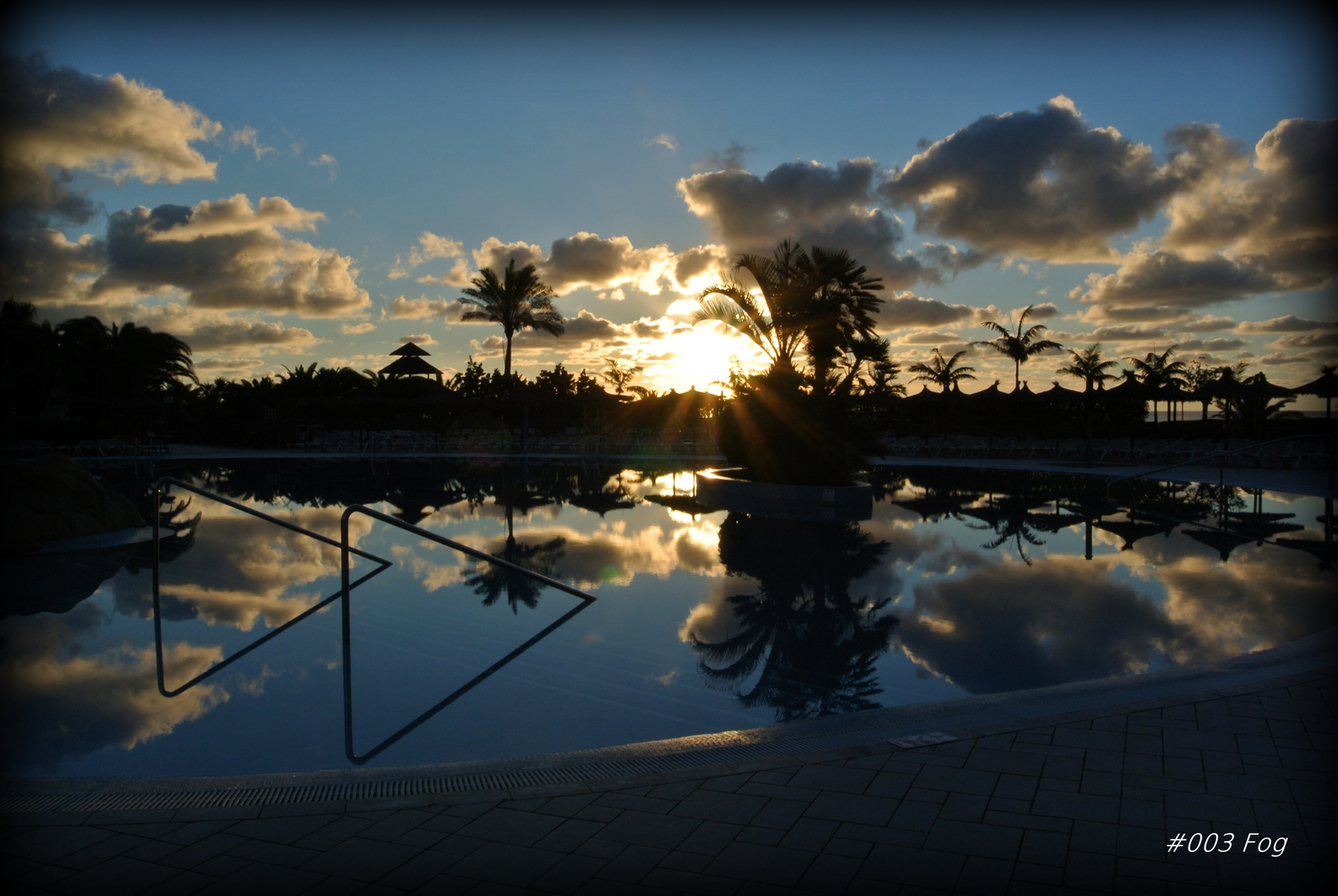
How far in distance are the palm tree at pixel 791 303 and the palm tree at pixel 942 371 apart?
81.5 feet

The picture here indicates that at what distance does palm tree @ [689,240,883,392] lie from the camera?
16.3m

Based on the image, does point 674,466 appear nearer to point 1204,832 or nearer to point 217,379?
point 1204,832

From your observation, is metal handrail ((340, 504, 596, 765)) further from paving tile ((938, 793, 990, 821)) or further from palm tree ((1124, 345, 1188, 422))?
palm tree ((1124, 345, 1188, 422))

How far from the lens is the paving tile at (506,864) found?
232 cm

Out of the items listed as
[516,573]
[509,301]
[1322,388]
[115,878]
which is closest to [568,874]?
[115,878]

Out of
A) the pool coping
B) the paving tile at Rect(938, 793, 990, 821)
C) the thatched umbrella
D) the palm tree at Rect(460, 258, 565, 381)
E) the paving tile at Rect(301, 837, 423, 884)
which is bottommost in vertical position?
the pool coping

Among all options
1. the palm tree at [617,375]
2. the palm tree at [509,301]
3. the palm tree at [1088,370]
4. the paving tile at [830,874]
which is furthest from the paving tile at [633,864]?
the palm tree at [617,375]

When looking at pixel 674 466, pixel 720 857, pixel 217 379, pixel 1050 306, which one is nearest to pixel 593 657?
pixel 720 857

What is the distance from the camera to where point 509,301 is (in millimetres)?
31062

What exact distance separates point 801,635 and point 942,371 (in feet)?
126

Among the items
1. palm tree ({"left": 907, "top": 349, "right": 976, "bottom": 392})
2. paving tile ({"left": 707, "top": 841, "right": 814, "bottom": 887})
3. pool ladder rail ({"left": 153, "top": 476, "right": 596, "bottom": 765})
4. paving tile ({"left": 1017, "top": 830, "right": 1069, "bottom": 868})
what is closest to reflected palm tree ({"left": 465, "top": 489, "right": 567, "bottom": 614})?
pool ladder rail ({"left": 153, "top": 476, "right": 596, "bottom": 765})

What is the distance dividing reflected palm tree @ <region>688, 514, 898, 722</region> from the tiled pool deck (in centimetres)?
101

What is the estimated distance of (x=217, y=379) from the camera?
45.8m

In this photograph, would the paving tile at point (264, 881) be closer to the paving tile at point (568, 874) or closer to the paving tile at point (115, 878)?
the paving tile at point (115, 878)
